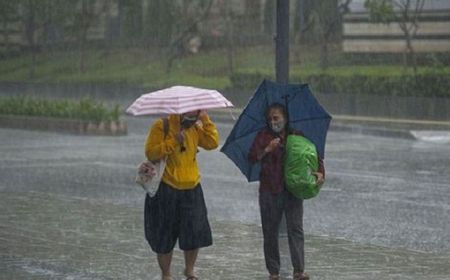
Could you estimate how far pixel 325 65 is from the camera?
44.2 meters

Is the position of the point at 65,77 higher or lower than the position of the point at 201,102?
lower

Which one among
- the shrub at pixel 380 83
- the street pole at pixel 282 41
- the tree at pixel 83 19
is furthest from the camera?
the tree at pixel 83 19

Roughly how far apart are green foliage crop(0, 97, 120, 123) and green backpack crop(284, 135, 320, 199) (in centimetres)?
1989

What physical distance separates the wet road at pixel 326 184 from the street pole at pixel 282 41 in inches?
87.2

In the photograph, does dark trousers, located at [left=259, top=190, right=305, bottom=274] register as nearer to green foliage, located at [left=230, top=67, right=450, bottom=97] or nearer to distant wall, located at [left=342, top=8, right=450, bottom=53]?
green foliage, located at [left=230, top=67, right=450, bottom=97]

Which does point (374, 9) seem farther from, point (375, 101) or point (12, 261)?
point (12, 261)

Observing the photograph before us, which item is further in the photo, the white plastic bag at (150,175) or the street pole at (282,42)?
the street pole at (282,42)

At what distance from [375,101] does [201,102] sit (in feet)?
88.3

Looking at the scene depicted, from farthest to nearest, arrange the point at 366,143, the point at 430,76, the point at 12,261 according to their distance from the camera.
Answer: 1. the point at 430,76
2. the point at 366,143
3. the point at 12,261

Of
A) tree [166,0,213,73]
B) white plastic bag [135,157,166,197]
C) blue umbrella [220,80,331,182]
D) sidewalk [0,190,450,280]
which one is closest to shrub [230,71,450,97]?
tree [166,0,213,73]

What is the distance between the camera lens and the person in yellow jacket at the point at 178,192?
34.4 ft

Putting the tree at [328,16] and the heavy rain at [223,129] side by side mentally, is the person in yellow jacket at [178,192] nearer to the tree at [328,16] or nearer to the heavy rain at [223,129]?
the heavy rain at [223,129]

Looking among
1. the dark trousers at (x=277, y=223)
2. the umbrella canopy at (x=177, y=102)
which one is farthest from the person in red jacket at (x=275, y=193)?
the umbrella canopy at (x=177, y=102)

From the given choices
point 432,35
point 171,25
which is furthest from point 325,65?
point 171,25
